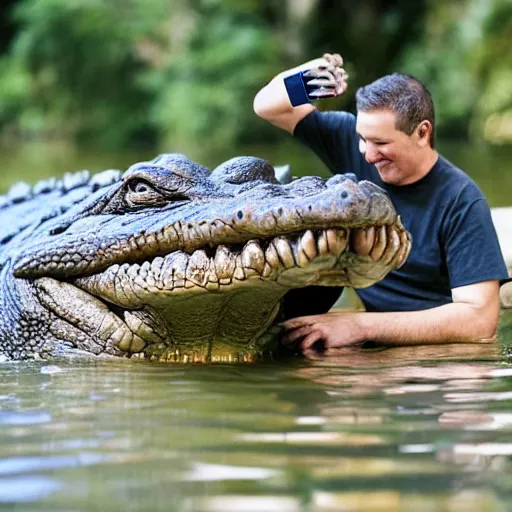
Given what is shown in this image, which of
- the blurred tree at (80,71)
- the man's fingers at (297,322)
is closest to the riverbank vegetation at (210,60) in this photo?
the blurred tree at (80,71)

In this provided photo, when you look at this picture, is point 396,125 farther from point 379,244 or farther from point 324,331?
point 379,244

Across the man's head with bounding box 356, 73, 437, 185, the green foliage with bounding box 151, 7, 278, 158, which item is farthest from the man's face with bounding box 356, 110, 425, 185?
the green foliage with bounding box 151, 7, 278, 158

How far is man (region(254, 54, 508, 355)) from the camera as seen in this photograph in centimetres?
466

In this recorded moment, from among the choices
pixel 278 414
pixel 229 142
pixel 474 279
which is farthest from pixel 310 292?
pixel 229 142

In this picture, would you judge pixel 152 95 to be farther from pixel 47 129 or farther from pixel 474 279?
pixel 474 279

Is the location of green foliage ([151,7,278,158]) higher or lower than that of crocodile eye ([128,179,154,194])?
higher

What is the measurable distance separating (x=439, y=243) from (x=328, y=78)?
0.98m

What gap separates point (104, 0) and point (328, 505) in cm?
3674

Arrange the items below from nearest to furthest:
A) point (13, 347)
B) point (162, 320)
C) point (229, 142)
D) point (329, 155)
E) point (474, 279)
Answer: point (162, 320), point (13, 347), point (474, 279), point (329, 155), point (229, 142)

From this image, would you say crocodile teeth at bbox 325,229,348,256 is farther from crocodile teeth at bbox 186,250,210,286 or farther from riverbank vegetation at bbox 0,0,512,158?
riverbank vegetation at bbox 0,0,512,158

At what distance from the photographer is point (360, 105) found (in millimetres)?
4844

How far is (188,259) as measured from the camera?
3.79 metres

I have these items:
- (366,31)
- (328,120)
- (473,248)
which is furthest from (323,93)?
(366,31)

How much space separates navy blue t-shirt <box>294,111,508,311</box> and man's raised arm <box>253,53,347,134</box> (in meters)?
0.51
